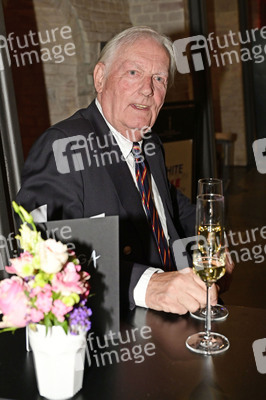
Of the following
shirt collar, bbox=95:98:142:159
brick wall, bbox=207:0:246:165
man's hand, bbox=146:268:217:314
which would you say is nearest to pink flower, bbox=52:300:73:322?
man's hand, bbox=146:268:217:314

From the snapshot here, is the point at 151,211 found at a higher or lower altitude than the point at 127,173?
lower

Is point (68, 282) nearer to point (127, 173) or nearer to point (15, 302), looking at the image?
point (15, 302)

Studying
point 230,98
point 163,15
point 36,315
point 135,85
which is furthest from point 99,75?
point 230,98

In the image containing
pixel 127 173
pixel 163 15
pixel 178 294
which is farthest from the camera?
pixel 163 15

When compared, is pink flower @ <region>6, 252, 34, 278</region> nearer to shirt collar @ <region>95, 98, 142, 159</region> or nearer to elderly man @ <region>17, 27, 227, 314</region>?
elderly man @ <region>17, 27, 227, 314</region>

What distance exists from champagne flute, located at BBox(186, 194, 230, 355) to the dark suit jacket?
1.16ft

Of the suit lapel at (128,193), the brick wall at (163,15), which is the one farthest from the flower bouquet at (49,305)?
the brick wall at (163,15)

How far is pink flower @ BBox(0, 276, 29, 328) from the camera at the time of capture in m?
0.95

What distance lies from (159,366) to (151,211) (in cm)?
78

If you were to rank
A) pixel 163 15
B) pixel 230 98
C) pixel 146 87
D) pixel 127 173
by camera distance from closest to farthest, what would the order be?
pixel 127 173
pixel 146 87
pixel 163 15
pixel 230 98

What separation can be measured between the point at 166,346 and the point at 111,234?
0.97ft

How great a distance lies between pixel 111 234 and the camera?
1.19 meters

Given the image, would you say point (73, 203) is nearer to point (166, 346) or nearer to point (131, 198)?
point (131, 198)

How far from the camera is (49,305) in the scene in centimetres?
94
